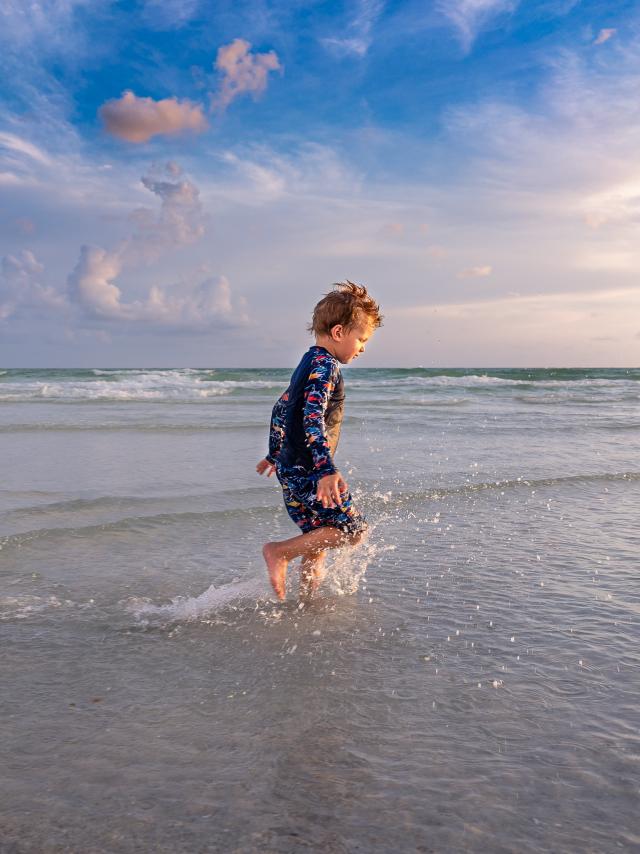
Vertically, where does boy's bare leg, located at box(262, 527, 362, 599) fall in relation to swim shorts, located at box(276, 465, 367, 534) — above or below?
below

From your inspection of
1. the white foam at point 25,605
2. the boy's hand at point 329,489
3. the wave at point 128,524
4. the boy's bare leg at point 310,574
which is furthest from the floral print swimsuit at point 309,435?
the wave at point 128,524

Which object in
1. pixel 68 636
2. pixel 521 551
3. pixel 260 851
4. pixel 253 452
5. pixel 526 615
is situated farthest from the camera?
pixel 253 452

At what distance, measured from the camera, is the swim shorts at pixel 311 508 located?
367 cm

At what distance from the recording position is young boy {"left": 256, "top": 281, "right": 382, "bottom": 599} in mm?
3596

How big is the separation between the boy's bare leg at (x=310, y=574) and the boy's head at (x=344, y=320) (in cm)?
113

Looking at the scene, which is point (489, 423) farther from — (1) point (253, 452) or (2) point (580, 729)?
(2) point (580, 729)

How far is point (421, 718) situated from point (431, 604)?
1.28 m

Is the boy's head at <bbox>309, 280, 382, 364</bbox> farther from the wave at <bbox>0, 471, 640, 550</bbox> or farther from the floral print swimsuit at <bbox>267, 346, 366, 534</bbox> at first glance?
the wave at <bbox>0, 471, 640, 550</bbox>

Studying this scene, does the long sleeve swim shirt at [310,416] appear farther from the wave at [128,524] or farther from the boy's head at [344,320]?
the wave at [128,524]

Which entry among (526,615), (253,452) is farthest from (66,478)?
(526,615)

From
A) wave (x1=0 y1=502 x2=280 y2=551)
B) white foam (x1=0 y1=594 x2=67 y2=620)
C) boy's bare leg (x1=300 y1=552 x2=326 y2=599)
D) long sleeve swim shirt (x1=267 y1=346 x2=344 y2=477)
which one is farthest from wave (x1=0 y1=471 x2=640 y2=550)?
long sleeve swim shirt (x1=267 y1=346 x2=344 y2=477)

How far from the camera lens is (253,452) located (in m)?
9.70

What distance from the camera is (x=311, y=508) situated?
372 cm

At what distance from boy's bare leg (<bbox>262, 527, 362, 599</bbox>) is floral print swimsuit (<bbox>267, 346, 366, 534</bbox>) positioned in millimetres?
45
